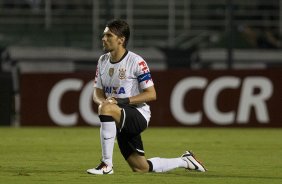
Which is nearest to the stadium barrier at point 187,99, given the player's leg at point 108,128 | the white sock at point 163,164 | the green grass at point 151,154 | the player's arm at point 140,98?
the green grass at point 151,154

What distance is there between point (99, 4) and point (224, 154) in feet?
41.9

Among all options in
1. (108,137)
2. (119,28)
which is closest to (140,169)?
(108,137)

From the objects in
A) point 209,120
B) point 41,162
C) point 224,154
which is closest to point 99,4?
point 209,120

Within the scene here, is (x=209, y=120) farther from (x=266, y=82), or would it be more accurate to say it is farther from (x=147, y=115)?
(x=147, y=115)

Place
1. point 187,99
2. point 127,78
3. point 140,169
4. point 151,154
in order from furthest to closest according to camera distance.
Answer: point 187,99 < point 151,154 < point 140,169 < point 127,78

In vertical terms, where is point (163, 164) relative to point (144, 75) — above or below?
below

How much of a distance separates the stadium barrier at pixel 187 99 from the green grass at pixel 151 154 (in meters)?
0.37

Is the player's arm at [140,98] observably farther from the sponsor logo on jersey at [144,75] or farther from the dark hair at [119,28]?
the dark hair at [119,28]

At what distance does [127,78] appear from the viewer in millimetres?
10023

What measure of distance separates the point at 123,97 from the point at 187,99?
10592 millimetres

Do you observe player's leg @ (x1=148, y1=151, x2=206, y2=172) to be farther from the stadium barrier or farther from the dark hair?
A: the stadium barrier

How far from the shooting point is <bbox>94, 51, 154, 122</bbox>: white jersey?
10.0 metres

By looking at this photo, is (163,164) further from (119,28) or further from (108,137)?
(119,28)

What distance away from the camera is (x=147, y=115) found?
1013cm
